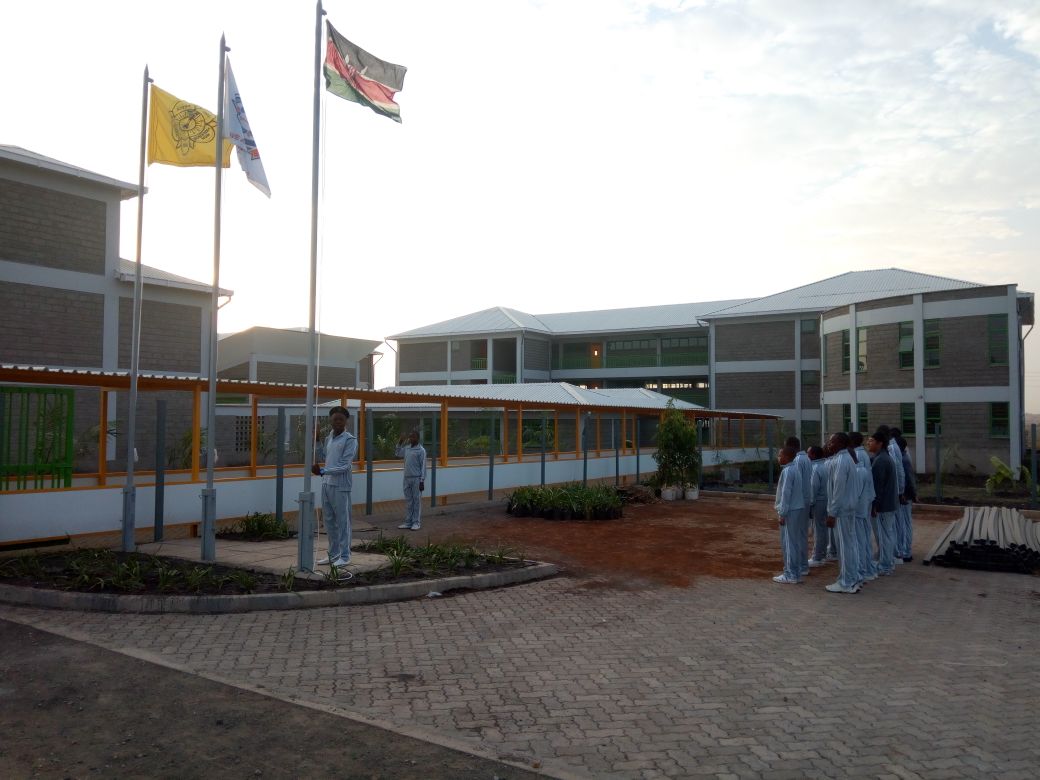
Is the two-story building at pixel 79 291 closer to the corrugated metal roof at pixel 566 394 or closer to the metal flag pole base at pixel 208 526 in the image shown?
the corrugated metal roof at pixel 566 394

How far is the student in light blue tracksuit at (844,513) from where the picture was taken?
366 inches

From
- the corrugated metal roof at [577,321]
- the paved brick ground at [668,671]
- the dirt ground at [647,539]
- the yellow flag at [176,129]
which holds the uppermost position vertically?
the corrugated metal roof at [577,321]

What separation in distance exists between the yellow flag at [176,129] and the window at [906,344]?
26.3 metres

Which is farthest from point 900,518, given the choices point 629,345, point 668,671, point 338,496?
point 629,345

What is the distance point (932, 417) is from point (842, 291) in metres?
13.4

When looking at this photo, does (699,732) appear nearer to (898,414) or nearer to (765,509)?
(765,509)

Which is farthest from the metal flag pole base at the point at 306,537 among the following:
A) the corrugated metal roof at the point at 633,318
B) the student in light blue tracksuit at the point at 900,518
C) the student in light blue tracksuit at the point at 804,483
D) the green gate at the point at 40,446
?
the corrugated metal roof at the point at 633,318

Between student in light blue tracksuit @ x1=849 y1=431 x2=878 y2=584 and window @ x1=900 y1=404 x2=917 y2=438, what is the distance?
2081 centimetres

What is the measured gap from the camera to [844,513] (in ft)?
31.0

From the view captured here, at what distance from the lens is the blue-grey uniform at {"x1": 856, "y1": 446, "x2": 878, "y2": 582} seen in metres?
9.64

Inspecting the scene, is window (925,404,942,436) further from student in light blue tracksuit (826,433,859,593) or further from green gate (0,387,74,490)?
green gate (0,387,74,490)

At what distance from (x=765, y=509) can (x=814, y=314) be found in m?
23.4

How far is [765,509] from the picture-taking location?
19266 millimetres

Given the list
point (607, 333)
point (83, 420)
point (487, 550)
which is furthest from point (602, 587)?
point (607, 333)
